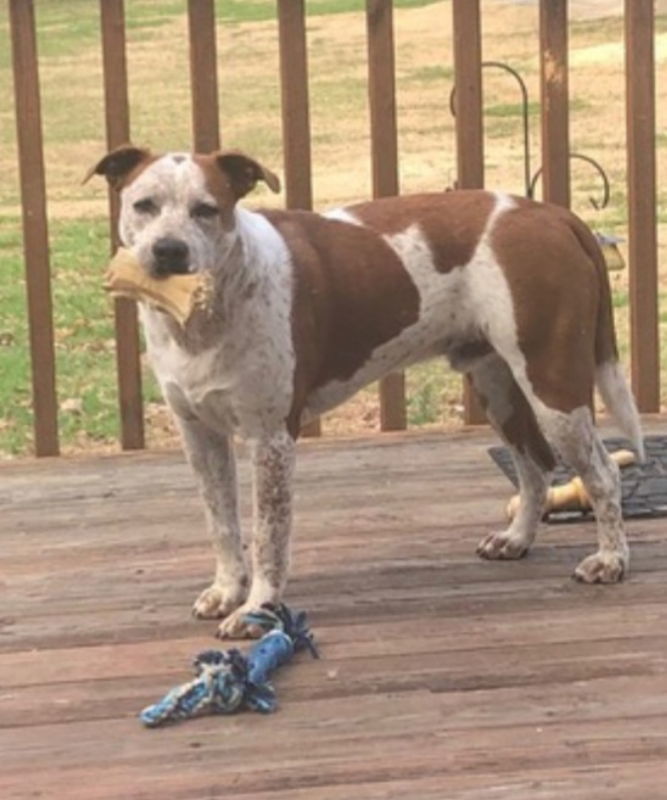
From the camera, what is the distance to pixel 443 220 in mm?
4383

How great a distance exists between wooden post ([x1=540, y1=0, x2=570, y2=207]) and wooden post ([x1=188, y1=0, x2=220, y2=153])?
1036 millimetres

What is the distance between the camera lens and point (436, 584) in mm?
4484

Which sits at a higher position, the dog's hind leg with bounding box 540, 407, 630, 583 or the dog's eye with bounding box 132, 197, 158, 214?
the dog's eye with bounding box 132, 197, 158, 214

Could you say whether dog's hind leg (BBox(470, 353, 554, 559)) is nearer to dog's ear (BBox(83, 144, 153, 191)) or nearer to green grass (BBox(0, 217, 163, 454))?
dog's ear (BBox(83, 144, 153, 191))

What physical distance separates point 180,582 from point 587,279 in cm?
124

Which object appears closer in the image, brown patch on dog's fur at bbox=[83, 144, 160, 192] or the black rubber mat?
brown patch on dog's fur at bbox=[83, 144, 160, 192]

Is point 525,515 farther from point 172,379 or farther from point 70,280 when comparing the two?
point 70,280

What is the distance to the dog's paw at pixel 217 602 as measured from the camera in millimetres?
4277

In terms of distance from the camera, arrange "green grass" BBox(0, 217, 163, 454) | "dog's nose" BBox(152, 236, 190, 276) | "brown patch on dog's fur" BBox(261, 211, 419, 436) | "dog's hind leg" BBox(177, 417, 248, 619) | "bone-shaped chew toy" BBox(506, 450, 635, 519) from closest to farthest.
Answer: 1. "dog's nose" BBox(152, 236, 190, 276)
2. "brown patch on dog's fur" BBox(261, 211, 419, 436)
3. "dog's hind leg" BBox(177, 417, 248, 619)
4. "bone-shaped chew toy" BBox(506, 450, 635, 519)
5. "green grass" BBox(0, 217, 163, 454)

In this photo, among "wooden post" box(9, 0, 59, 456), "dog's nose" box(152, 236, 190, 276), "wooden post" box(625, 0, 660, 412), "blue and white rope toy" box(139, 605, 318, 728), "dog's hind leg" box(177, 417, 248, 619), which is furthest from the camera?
"wooden post" box(625, 0, 660, 412)

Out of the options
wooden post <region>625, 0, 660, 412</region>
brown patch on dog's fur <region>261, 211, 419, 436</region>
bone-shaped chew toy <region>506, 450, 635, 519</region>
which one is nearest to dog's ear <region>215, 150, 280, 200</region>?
brown patch on dog's fur <region>261, 211, 419, 436</region>

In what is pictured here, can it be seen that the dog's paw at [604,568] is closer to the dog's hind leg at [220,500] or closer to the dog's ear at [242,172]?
the dog's hind leg at [220,500]

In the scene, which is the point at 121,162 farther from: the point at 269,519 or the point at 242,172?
the point at 269,519

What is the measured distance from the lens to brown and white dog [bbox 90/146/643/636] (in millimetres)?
4070
